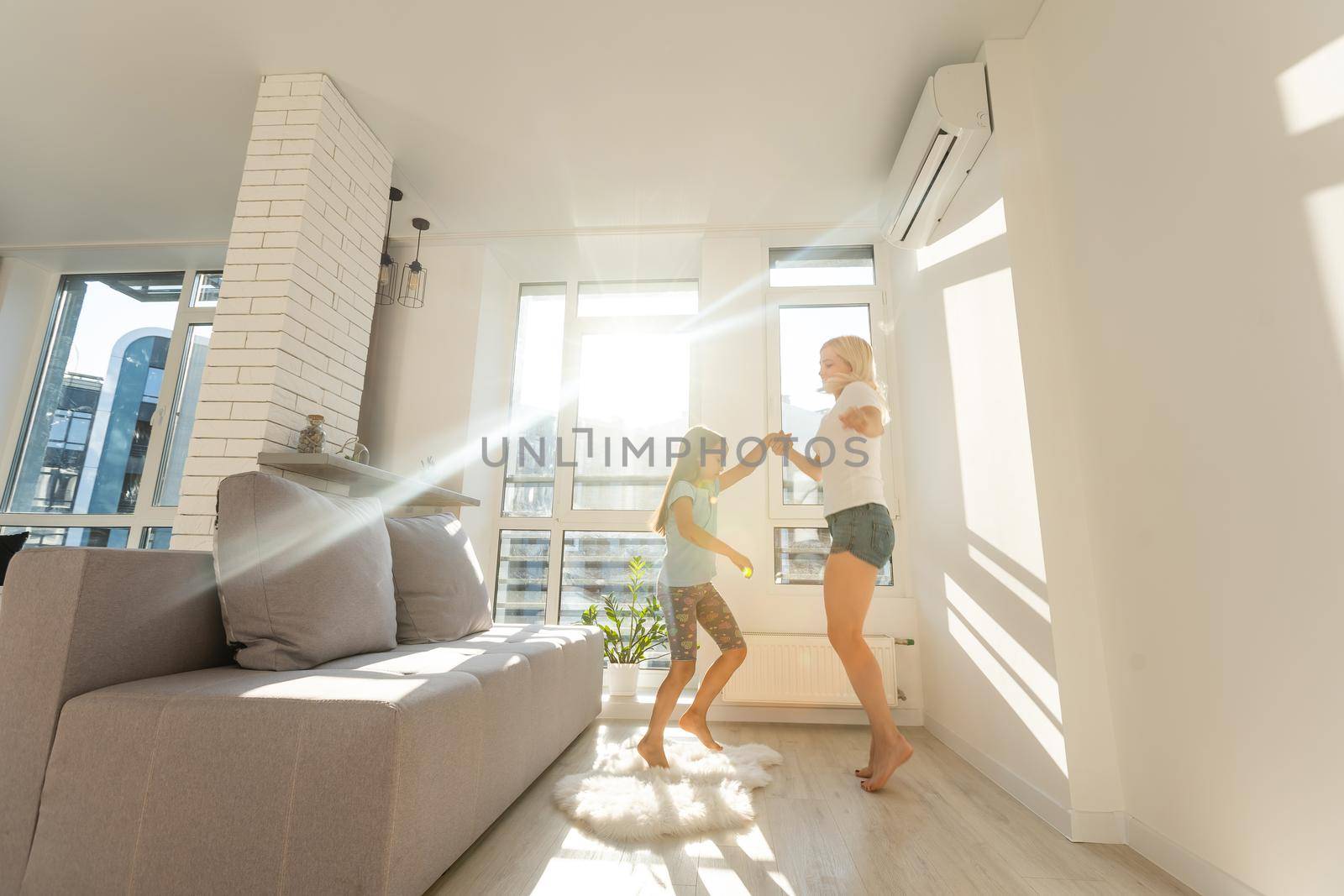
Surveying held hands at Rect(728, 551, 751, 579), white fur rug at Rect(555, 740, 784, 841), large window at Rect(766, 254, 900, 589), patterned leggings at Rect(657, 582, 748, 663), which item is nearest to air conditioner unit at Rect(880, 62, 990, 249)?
large window at Rect(766, 254, 900, 589)

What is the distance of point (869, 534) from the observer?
216 cm

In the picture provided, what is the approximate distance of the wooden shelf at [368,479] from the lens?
2529 millimetres

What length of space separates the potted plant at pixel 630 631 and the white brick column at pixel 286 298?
5.50 feet

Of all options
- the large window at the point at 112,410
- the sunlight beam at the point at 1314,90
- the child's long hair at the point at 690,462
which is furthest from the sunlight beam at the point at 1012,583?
the large window at the point at 112,410

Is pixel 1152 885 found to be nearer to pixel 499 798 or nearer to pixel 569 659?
pixel 499 798

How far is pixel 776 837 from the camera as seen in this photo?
1650 millimetres

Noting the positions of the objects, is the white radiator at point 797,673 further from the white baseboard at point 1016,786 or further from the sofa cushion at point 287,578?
the sofa cushion at point 287,578

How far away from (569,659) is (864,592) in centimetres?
111

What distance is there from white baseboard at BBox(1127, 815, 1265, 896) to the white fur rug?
1.01 m

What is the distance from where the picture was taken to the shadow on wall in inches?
79.2

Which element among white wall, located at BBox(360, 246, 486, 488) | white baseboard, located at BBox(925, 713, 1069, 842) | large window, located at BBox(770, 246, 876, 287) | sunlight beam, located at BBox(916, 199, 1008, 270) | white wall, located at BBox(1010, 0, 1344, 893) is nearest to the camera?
white wall, located at BBox(1010, 0, 1344, 893)

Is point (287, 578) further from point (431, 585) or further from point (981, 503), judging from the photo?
point (981, 503)

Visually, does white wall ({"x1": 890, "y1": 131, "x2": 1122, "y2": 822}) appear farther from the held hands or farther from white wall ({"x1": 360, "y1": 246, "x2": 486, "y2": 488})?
white wall ({"x1": 360, "y1": 246, "x2": 486, "y2": 488})

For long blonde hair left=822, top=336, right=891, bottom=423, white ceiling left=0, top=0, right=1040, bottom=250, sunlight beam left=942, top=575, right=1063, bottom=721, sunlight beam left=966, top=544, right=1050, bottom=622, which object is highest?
white ceiling left=0, top=0, right=1040, bottom=250
